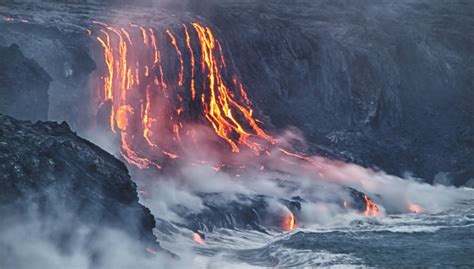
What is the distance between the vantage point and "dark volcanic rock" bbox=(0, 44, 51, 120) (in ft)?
78.2

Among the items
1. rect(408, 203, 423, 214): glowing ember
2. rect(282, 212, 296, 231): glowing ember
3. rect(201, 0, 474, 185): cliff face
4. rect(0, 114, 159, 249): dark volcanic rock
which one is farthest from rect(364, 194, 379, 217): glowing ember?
rect(0, 114, 159, 249): dark volcanic rock

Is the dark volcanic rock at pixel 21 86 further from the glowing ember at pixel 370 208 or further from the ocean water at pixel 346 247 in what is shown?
the glowing ember at pixel 370 208

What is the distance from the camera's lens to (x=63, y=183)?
1591cm

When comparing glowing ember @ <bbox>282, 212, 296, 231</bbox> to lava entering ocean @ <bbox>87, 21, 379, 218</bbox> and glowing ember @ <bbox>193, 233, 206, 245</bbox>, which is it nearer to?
glowing ember @ <bbox>193, 233, 206, 245</bbox>

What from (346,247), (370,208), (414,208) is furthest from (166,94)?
(346,247)

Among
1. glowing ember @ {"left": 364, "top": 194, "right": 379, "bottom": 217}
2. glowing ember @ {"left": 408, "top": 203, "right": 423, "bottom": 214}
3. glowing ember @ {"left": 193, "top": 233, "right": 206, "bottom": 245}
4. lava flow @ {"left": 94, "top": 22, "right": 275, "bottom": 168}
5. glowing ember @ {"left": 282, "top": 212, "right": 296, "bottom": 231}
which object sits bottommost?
glowing ember @ {"left": 408, "top": 203, "right": 423, "bottom": 214}

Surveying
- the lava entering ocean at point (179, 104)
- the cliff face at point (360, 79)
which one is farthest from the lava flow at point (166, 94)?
the cliff face at point (360, 79)

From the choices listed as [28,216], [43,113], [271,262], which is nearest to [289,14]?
[43,113]

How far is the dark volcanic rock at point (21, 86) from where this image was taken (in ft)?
78.2

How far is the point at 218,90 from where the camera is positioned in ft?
142

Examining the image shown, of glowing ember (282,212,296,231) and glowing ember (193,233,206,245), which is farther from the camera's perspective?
glowing ember (282,212,296,231)

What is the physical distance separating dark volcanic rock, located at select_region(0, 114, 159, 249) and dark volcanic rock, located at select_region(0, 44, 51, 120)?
6528 millimetres

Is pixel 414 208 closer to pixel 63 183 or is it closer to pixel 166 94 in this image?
pixel 166 94

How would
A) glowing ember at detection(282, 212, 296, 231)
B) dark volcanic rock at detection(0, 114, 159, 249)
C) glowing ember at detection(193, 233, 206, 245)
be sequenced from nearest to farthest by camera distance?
dark volcanic rock at detection(0, 114, 159, 249) < glowing ember at detection(193, 233, 206, 245) < glowing ember at detection(282, 212, 296, 231)
